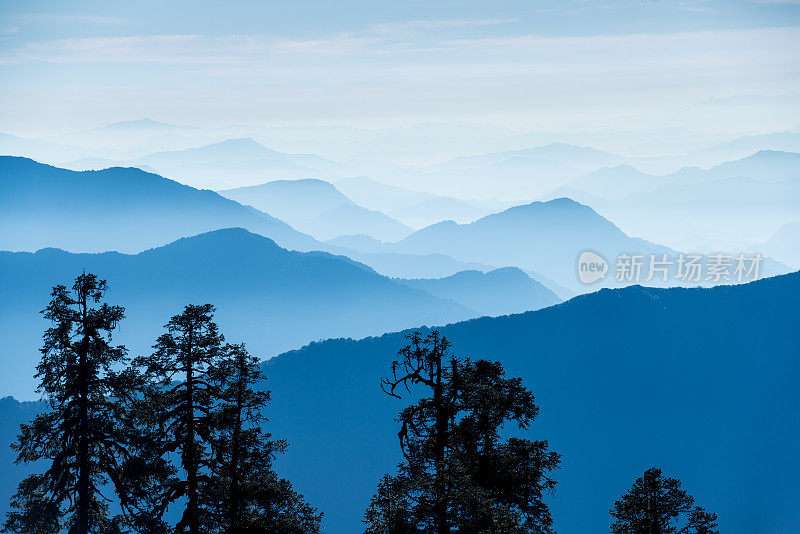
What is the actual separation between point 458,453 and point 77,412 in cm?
→ 1445

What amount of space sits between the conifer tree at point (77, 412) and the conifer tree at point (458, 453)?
Result: 10.7 m

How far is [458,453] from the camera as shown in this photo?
22859mm

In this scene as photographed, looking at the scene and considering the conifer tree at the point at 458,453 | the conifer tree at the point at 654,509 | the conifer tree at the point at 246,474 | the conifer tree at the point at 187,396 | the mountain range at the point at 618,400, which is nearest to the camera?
the conifer tree at the point at 458,453

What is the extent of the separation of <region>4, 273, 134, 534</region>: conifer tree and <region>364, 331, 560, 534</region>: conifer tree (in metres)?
10.7

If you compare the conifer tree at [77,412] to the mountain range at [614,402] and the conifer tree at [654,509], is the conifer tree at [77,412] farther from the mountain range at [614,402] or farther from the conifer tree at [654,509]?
the mountain range at [614,402]

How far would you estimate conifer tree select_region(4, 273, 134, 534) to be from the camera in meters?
26.9

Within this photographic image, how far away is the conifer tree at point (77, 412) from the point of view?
26.9 m

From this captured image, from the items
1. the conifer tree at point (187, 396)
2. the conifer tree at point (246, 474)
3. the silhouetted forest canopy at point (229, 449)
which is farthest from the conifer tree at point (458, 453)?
the conifer tree at point (187, 396)

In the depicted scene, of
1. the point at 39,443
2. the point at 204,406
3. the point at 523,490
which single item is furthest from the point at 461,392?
the point at 39,443

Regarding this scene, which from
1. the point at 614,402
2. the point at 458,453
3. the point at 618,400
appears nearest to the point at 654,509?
the point at 458,453

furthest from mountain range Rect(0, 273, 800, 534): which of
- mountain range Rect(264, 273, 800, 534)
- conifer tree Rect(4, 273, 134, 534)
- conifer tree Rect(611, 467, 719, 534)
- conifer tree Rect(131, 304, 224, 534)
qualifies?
conifer tree Rect(131, 304, 224, 534)

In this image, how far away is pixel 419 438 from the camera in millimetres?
24109

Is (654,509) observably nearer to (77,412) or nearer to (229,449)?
(229,449)

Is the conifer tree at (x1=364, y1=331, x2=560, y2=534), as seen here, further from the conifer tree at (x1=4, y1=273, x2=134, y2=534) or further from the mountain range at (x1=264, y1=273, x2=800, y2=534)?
the mountain range at (x1=264, y1=273, x2=800, y2=534)
